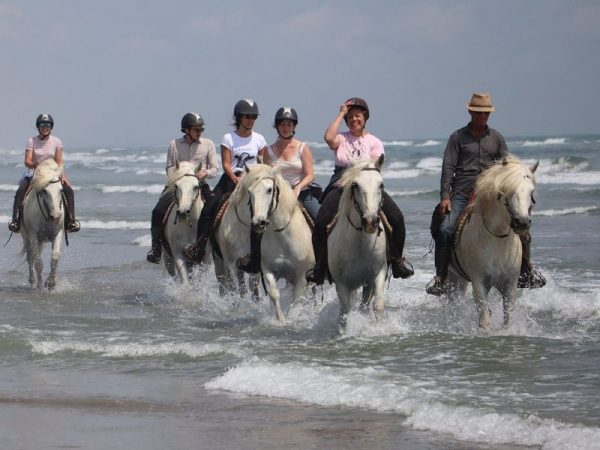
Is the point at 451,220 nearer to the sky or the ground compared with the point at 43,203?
nearer to the sky

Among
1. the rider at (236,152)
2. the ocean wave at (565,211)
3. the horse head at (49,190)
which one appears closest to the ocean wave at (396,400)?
the rider at (236,152)

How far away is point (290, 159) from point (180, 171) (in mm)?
1948

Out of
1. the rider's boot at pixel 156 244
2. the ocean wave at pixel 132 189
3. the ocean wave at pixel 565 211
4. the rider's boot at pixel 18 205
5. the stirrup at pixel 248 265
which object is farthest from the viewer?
the ocean wave at pixel 132 189

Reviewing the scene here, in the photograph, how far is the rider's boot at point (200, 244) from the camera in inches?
471

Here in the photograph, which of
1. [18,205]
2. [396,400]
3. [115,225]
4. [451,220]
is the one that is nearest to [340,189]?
[451,220]

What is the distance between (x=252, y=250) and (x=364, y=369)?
2386 mm

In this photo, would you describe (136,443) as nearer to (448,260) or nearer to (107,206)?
(448,260)

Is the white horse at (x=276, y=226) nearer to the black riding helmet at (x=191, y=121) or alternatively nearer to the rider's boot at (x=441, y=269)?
the rider's boot at (x=441, y=269)

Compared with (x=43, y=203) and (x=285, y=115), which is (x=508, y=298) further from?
(x=43, y=203)

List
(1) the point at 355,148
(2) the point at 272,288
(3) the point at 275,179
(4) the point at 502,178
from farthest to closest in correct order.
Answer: (2) the point at 272,288
(3) the point at 275,179
(1) the point at 355,148
(4) the point at 502,178

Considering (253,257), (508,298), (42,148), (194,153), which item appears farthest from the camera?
(42,148)

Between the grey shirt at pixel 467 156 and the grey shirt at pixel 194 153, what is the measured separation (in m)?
3.93

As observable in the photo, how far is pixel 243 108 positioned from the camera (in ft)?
38.2

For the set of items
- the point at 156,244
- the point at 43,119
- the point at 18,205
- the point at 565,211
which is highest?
the point at 43,119
